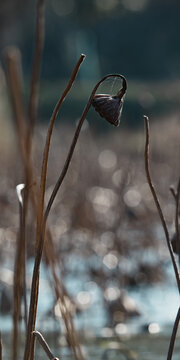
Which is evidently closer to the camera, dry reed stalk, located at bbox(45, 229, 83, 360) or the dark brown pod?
the dark brown pod

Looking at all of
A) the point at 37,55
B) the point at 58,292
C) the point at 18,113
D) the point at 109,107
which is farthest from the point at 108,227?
the point at 109,107

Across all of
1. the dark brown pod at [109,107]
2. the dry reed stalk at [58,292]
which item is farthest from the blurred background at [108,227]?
the dry reed stalk at [58,292]

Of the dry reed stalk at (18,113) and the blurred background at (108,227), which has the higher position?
the dry reed stalk at (18,113)

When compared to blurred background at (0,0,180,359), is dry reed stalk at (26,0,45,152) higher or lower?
higher

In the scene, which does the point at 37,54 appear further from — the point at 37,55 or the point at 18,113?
the point at 18,113

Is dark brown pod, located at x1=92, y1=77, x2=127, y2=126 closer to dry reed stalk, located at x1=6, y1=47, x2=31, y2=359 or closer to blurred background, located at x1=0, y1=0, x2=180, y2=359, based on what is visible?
blurred background, located at x1=0, y1=0, x2=180, y2=359

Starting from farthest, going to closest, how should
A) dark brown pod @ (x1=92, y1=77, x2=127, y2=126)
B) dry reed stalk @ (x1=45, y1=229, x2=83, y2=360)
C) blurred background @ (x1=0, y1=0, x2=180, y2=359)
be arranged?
blurred background @ (x1=0, y1=0, x2=180, y2=359) < dry reed stalk @ (x1=45, y1=229, x2=83, y2=360) < dark brown pod @ (x1=92, y1=77, x2=127, y2=126)

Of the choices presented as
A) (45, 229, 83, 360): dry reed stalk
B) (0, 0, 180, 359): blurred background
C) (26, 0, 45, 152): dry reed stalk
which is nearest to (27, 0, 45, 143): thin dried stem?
(26, 0, 45, 152): dry reed stalk

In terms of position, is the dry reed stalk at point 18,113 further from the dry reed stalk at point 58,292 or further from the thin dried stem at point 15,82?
the dry reed stalk at point 58,292

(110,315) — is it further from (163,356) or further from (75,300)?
(163,356)
